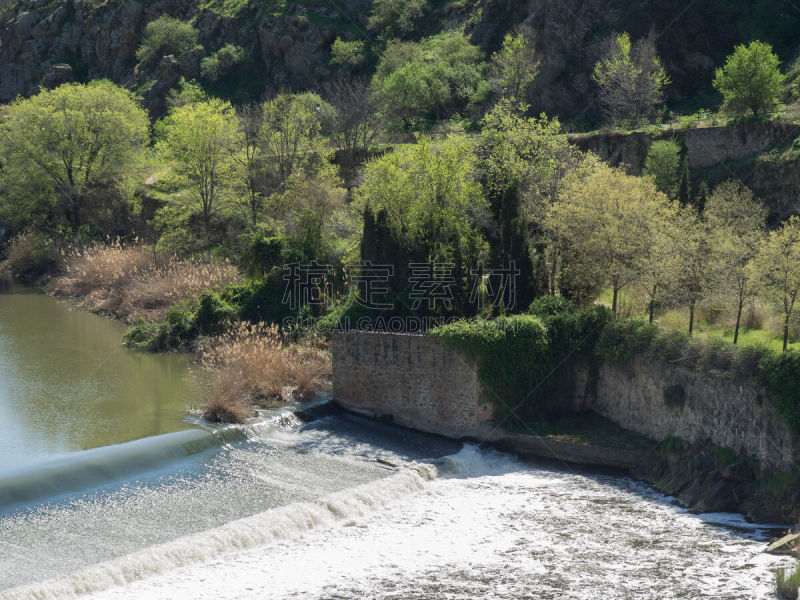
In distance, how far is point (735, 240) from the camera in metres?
23.8

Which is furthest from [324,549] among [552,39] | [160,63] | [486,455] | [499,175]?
[160,63]

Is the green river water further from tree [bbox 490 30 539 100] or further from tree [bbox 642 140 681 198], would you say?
tree [bbox 490 30 539 100]

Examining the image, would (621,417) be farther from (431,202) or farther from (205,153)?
(205,153)

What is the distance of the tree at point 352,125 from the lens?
160ft

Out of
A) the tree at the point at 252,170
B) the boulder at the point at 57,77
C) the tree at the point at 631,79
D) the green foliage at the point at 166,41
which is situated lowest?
the tree at the point at 252,170

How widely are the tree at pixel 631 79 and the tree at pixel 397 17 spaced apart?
26080mm

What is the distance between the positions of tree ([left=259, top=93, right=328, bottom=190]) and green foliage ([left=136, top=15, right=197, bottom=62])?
33163mm

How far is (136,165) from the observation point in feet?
167

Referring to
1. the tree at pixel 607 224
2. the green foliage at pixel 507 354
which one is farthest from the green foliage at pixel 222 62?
the green foliage at pixel 507 354

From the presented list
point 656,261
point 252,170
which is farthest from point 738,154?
point 252,170

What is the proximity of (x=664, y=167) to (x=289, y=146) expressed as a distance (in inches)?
737

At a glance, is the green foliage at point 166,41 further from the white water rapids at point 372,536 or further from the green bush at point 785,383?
the green bush at point 785,383

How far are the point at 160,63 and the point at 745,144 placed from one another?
5080cm

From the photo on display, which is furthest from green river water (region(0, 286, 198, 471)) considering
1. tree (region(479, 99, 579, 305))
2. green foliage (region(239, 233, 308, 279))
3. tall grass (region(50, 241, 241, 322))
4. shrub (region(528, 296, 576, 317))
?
tree (region(479, 99, 579, 305))
